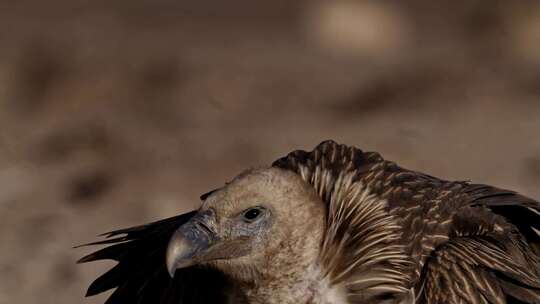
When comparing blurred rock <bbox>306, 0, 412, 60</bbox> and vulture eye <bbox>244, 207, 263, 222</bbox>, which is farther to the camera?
blurred rock <bbox>306, 0, 412, 60</bbox>

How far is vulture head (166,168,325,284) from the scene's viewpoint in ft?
10.8

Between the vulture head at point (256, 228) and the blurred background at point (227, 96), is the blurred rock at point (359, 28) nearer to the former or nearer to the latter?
the blurred background at point (227, 96)

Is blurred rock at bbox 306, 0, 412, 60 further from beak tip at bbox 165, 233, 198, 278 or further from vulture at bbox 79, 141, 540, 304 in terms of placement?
beak tip at bbox 165, 233, 198, 278

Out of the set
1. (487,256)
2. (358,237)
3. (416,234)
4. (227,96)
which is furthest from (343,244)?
(227,96)

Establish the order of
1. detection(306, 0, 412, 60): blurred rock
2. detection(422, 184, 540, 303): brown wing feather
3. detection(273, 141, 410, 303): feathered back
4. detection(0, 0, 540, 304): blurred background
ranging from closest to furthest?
detection(422, 184, 540, 303): brown wing feather < detection(273, 141, 410, 303): feathered back < detection(0, 0, 540, 304): blurred background < detection(306, 0, 412, 60): blurred rock

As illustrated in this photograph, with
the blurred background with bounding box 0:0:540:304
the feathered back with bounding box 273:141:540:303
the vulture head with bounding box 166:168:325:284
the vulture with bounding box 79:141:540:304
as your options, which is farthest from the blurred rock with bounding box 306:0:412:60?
the vulture head with bounding box 166:168:325:284

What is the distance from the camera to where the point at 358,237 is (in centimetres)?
344

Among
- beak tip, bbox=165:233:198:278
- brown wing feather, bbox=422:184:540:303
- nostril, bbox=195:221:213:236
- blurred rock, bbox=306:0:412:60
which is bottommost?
brown wing feather, bbox=422:184:540:303

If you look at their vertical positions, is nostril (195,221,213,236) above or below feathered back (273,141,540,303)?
above

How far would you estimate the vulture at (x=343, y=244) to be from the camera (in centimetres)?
328

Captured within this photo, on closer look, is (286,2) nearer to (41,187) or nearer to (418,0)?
(418,0)

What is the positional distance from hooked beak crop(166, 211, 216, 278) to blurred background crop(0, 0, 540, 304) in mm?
2780

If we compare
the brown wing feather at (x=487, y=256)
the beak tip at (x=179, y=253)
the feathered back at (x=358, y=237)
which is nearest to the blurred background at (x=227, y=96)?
the brown wing feather at (x=487, y=256)

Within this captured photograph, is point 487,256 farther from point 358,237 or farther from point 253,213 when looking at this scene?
point 253,213
